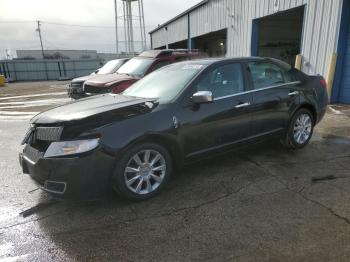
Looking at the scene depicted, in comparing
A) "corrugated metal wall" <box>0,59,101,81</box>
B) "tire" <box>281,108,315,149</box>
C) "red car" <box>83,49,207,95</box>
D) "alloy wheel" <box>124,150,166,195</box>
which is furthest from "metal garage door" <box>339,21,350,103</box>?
"corrugated metal wall" <box>0,59,101,81</box>

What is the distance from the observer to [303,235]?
2885mm

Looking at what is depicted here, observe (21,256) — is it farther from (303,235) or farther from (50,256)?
(303,235)

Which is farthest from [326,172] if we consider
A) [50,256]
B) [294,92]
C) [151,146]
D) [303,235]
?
[50,256]

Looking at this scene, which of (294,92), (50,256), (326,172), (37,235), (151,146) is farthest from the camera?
(294,92)

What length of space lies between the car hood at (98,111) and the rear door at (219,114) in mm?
577

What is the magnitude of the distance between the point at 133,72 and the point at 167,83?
205 inches

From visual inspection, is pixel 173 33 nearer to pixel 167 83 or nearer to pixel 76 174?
pixel 167 83

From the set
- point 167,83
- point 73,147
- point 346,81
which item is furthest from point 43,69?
point 73,147

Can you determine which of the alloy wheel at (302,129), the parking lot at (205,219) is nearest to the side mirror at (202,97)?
the parking lot at (205,219)

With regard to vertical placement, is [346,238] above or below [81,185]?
below

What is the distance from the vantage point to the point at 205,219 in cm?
323

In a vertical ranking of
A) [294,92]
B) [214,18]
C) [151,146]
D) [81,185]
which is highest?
[214,18]

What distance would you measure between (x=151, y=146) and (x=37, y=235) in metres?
1.47

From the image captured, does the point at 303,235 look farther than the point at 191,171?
No
